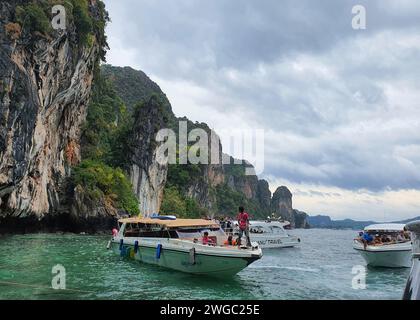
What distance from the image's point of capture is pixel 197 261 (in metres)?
14.5

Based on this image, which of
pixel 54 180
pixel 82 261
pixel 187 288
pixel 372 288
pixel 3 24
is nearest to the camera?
pixel 187 288

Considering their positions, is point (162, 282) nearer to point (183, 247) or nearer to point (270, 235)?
point (183, 247)

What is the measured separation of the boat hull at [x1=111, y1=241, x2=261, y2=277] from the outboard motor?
400 inches

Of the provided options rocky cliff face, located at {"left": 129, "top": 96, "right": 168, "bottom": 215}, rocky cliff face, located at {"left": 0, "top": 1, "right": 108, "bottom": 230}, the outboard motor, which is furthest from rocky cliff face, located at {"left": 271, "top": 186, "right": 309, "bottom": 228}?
the outboard motor

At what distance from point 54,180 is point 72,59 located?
12.5m

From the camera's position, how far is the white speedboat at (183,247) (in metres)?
13.9

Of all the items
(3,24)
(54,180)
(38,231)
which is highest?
(3,24)

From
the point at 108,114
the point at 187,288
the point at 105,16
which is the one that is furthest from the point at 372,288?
the point at 108,114

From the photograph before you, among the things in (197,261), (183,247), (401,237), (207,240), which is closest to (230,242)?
(207,240)

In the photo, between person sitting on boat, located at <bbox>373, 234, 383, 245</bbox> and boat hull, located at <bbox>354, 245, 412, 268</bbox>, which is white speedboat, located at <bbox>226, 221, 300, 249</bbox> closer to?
person sitting on boat, located at <bbox>373, 234, 383, 245</bbox>

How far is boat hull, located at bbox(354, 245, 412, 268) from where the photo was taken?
19.9m

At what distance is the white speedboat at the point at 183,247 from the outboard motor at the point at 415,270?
33.4 ft

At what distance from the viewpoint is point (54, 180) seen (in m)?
40.8
